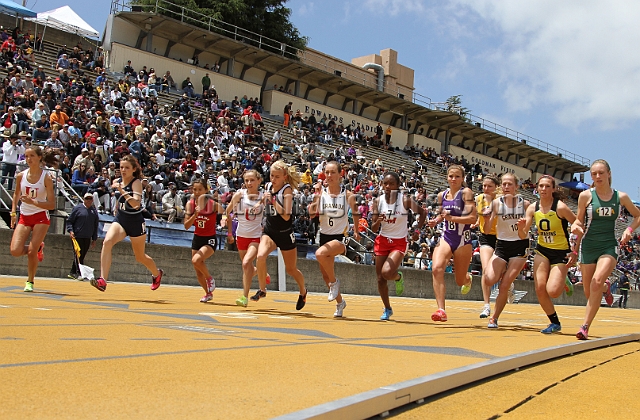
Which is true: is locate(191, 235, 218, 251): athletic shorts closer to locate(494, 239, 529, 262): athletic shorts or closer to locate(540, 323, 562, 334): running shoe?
locate(494, 239, 529, 262): athletic shorts

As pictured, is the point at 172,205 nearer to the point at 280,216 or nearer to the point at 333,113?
the point at 280,216

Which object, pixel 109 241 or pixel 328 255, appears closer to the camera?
pixel 328 255

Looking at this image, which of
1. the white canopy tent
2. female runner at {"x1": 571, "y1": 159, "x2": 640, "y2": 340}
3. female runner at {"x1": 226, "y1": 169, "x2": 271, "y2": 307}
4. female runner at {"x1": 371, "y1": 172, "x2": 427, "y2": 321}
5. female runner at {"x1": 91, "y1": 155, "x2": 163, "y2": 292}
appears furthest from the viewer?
the white canopy tent

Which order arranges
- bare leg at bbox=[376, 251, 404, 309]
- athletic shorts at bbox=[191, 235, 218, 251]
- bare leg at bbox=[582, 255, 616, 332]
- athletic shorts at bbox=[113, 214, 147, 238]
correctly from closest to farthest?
bare leg at bbox=[582, 255, 616, 332], bare leg at bbox=[376, 251, 404, 309], athletic shorts at bbox=[113, 214, 147, 238], athletic shorts at bbox=[191, 235, 218, 251]

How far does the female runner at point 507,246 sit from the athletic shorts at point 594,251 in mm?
1301

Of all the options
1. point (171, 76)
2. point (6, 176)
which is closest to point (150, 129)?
point (6, 176)

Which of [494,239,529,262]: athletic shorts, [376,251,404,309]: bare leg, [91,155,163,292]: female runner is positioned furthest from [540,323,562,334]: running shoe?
[91,155,163,292]: female runner

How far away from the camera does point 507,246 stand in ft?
33.2

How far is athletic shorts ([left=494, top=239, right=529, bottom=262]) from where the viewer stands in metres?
10.0

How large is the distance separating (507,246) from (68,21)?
32.9 m

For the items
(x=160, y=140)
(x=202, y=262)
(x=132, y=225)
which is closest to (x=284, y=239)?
(x=202, y=262)

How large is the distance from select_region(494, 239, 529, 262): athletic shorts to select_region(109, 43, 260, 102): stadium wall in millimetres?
27832

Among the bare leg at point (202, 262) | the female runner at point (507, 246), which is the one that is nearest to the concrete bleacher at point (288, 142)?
the female runner at point (507, 246)

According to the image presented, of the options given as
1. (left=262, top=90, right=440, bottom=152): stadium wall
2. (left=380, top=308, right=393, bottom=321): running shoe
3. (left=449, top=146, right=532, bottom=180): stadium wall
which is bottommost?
(left=380, top=308, right=393, bottom=321): running shoe
